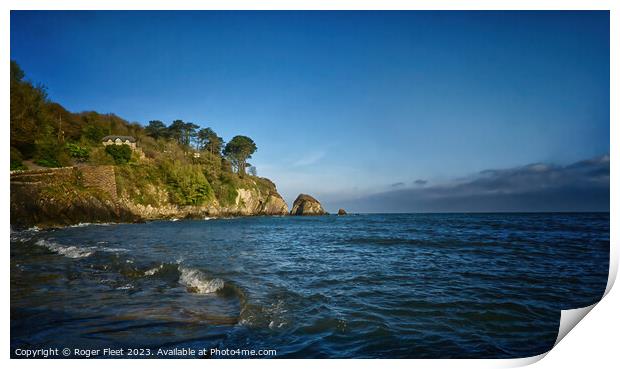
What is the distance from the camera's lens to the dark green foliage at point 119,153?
30562 millimetres

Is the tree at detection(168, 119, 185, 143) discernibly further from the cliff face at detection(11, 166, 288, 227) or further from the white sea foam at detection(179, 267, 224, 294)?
the white sea foam at detection(179, 267, 224, 294)

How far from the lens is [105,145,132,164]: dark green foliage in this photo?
100ft

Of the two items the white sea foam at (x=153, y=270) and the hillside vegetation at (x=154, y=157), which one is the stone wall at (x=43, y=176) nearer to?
the hillside vegetation at (x=154, y=157)

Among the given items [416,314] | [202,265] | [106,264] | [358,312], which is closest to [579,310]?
[416,314]

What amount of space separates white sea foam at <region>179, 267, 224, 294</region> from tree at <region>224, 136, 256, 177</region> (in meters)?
38.5

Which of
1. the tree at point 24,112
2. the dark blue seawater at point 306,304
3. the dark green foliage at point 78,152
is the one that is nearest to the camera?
the dark blue seawater at point 306,304

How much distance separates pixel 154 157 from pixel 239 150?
1140 centimetres

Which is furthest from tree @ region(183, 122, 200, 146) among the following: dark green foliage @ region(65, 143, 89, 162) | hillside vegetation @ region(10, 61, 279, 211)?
dark green foliage @ region(65, 143, 89, 162)

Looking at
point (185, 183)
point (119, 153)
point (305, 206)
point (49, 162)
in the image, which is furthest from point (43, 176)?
point (305, 206)

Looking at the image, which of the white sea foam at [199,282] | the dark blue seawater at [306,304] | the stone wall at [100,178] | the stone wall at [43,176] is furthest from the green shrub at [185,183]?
the white sea foam at [199,282]

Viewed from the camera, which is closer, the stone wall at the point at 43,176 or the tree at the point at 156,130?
the stone wall at the point at 43,176
